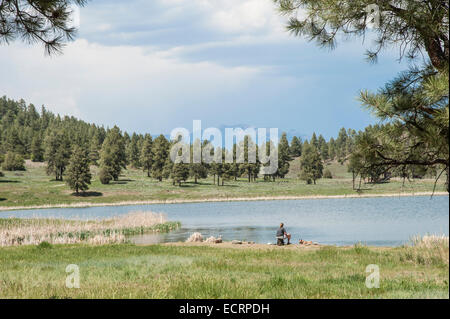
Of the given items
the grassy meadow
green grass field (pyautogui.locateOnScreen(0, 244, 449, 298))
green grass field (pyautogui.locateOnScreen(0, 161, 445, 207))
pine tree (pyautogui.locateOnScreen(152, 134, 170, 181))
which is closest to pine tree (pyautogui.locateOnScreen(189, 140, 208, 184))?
green grass field (pyautogui.locateOnScreen(0, 161, 445, 207))

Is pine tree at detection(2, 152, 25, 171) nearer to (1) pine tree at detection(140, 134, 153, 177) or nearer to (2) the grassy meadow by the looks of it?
(1) pine tree at detection(140, 134, 153, 177)

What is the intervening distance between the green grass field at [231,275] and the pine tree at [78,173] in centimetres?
7943

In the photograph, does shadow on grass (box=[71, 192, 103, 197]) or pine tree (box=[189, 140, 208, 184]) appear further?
pine tree (box=[189, 140, 208, 184])

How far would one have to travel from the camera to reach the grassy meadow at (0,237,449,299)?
941 cm

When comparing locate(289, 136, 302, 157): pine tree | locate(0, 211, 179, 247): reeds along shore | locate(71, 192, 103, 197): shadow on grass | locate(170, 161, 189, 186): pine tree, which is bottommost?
locate(71, 192, 103, 197): shadow on grass

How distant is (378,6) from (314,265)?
25.6ft

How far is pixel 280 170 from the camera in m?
140

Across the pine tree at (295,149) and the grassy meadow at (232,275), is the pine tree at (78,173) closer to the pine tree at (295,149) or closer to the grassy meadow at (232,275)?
the grassy meadow at (232,275)

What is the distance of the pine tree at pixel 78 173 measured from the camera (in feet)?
316

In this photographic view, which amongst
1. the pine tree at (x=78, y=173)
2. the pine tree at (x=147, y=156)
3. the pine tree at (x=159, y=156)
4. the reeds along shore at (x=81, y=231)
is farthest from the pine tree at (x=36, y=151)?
the reeds along shore at (x=81, y=231)

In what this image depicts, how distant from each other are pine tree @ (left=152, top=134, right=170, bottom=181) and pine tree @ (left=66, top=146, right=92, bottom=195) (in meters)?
→ 24.7

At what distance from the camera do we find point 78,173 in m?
97.2
